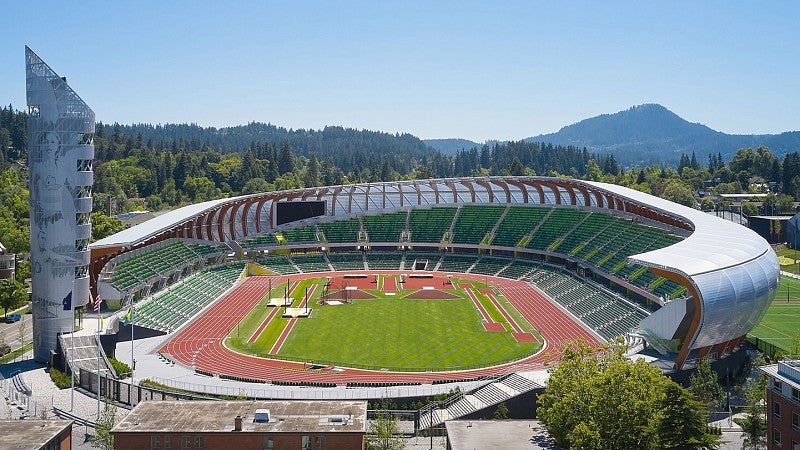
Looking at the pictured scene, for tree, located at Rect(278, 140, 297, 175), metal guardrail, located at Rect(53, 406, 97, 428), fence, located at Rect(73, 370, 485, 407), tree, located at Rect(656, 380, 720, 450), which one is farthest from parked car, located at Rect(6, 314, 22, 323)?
tree, located at Rect(278, 140, 297, 175)

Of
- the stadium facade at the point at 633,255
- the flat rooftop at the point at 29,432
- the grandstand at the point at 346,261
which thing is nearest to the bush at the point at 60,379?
the flat rooftop at the point at 29,432

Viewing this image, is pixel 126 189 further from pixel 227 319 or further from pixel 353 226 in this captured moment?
pixel 227 319

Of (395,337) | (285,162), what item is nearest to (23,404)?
(395,337)

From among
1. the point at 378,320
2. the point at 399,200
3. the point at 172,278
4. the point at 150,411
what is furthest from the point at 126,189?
the point at 150,411

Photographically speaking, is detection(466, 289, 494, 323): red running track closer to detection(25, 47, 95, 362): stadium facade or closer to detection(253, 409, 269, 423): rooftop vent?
detection(25, 47, 95, 362): stadium facade

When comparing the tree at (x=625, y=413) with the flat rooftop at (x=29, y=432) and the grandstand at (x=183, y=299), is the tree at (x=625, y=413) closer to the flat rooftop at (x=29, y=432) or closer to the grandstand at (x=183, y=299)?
the flat rooftop at (x=29, y=432)

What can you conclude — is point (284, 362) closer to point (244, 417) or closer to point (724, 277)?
point (244, 417)
